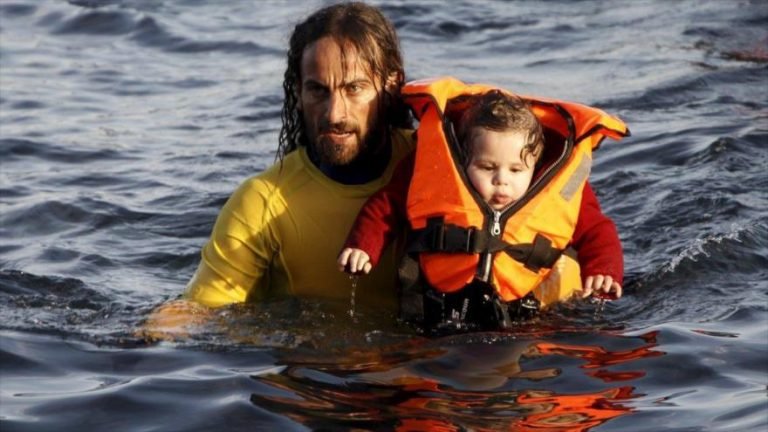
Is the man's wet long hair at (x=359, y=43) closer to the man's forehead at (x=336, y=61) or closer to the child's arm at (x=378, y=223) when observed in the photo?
the man's forehead at (x=336, y=61)

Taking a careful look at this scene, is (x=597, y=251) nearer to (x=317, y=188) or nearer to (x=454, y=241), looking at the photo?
(x=454, y=241)

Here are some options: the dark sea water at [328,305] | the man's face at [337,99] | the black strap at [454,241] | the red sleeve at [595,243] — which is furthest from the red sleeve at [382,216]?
the red sleeve at [595,243]

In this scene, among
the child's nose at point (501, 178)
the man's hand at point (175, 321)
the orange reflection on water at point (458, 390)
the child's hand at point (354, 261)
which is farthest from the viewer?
the man's hand at point (175, 321)

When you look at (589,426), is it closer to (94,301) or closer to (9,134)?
(94,301)

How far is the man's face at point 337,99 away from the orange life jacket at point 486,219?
22 centimetres

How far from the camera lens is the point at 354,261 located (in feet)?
18.9

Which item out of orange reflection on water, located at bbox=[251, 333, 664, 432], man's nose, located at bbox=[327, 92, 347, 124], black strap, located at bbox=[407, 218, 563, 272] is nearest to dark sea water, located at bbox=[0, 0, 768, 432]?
orange reflection on water, located at bbox=[251, 333, 664, 432]

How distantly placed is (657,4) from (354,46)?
10.8m

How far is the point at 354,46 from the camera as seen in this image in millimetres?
6074

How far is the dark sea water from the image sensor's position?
17.6ft

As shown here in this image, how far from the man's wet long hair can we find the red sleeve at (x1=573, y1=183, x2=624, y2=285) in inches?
35.1

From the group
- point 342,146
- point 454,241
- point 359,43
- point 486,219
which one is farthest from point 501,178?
point 359,43

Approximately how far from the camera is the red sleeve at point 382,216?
585 cm

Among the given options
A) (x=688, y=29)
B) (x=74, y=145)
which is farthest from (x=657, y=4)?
(x=74, y=145)
